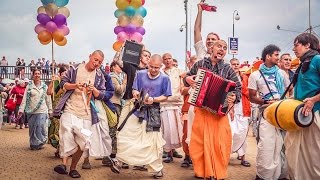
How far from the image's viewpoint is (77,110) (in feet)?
22.5

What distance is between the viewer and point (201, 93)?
19.4 feet

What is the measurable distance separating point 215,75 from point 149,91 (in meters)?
1.54

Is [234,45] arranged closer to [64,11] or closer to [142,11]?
[142,11]

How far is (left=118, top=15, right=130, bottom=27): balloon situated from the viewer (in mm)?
10258

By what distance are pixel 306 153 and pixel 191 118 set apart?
7.72 ft

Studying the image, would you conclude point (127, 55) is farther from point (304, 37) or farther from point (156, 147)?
point (304, 37)

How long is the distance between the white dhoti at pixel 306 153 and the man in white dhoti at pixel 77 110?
317cm

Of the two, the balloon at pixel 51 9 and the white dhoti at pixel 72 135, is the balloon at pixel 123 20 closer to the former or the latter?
the balloon at pixel 51 9

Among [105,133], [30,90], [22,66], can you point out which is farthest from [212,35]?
[22,66]

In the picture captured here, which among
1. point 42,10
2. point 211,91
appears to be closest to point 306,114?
point 211,91

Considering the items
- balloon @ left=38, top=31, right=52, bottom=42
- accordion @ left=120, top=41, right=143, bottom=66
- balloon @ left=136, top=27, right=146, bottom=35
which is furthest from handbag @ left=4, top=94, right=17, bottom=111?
accordion @ left=120, top=41, right=143, bottom=66

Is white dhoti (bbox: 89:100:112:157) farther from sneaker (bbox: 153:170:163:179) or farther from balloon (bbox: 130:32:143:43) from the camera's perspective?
balloon (bbox: 130:32:143:43)

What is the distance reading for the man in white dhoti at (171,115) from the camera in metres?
8.39

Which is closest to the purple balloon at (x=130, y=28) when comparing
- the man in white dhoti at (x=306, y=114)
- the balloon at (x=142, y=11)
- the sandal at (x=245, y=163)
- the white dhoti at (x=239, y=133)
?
the balloon at (x=142, y=11)
